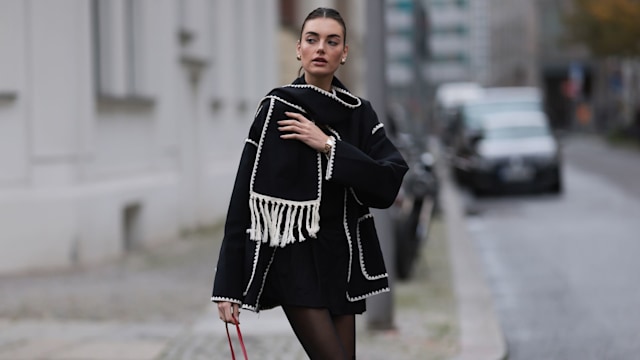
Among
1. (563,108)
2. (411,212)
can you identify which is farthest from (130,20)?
(563,108)

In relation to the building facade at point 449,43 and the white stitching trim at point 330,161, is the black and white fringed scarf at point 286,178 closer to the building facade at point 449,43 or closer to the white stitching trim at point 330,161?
the white stitching trim at point 330,161

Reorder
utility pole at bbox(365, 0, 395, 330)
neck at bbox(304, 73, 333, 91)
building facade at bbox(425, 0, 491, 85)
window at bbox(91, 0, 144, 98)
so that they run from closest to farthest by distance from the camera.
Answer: neck at bbox(304, 73, 333, 91) → utility pole at bbox(365, 0, 395, 330) → window at bbox(91, 0, 144, 98) → building facade at bbox(425, 0, 491, 85)

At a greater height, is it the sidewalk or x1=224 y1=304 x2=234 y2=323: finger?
x1=224 y1=304 x2=234 y2=323: finger

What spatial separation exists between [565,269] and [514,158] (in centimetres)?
1203

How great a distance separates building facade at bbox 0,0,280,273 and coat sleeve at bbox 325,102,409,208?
7514mm

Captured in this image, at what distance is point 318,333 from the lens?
163 inches

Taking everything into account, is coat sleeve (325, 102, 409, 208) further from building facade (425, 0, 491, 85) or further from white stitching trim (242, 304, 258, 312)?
building facade (425, 0, 491, 85)

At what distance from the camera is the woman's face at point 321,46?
4156 millimetres

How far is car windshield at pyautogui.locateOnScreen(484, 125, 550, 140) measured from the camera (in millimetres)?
25453

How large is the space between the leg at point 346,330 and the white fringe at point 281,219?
337 mm

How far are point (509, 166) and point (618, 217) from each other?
584 centimetres

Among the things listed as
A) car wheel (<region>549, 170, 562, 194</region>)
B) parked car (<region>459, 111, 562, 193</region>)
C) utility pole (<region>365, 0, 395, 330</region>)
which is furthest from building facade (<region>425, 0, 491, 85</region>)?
utility pole (<region>365, 0, 395, 330</region>)

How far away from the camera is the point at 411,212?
11852 mm

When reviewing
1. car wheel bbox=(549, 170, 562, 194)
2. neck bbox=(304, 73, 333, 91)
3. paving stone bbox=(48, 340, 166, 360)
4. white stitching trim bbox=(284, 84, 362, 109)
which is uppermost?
neck bbox=(304, 73, 333, 91)
